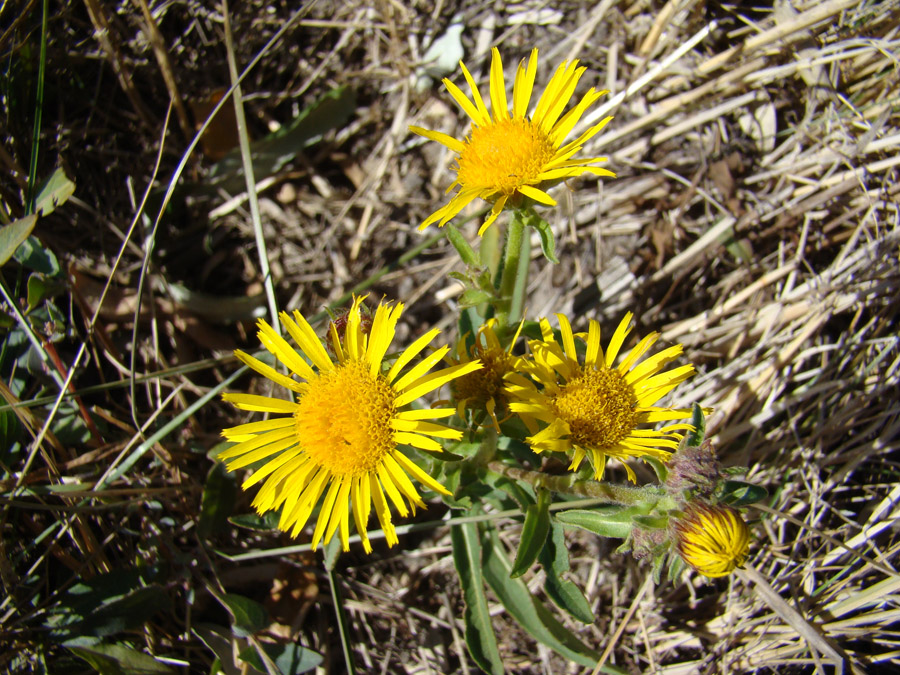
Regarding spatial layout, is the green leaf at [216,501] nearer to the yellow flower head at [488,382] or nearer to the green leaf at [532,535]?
the yellow flower head at [488,382]

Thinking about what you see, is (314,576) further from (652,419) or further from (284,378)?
(652,419)

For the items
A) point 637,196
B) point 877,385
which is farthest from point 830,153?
point 877,385

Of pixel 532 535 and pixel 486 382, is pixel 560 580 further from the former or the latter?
pixel 486 382

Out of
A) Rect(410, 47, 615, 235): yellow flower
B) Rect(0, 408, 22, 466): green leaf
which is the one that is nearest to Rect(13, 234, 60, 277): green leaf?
Rect(0, 408, 22, 466): green leaf

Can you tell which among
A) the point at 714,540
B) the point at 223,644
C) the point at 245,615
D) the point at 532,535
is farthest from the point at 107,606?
the point at 714,540

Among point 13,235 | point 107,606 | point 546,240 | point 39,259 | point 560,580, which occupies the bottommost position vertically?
point 107,606

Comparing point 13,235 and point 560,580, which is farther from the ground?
point 13,235
